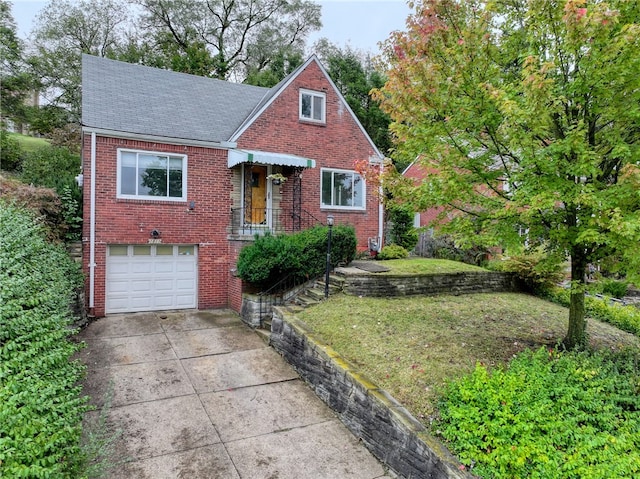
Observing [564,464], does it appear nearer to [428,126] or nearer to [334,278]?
[428,126]

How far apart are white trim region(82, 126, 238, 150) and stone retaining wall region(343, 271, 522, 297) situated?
5687mm

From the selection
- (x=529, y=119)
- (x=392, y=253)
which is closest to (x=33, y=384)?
(x=529, y=119)

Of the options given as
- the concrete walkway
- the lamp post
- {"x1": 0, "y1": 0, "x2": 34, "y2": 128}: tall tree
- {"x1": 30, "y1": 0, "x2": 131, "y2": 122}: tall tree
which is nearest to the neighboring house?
the concrete walkway

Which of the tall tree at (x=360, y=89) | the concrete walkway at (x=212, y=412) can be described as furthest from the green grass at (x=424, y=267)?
the tall tree at (x=360, y=89)

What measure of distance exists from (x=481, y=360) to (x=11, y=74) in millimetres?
28826

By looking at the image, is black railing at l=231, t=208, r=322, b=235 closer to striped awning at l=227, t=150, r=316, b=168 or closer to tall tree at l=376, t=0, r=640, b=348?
striped awning at l=227, t=150, r=316, b=168

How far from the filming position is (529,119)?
185 inches

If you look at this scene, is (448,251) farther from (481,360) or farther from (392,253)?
(481,360)

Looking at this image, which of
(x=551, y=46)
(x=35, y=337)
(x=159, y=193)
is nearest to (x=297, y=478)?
(x=35, y=337)

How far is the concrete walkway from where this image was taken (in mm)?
4664

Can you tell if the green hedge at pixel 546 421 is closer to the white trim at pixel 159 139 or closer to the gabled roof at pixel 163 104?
the white trim at pixel 159 139

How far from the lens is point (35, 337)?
12.2ft

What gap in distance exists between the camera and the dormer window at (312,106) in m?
13.2

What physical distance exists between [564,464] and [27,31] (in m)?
34.9
